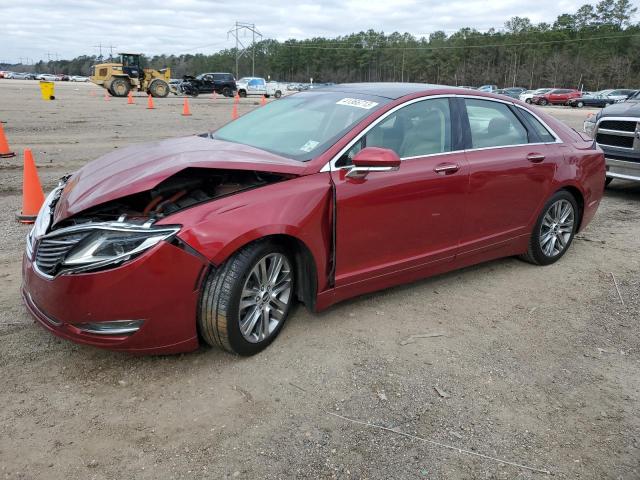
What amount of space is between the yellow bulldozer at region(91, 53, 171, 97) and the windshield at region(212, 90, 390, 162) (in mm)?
30831

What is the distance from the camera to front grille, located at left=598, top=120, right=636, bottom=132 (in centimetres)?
774

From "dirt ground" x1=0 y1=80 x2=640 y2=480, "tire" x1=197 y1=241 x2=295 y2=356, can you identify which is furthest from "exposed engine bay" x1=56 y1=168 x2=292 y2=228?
"dirt ground" x1=0 y1=80 x2=640 y2=480

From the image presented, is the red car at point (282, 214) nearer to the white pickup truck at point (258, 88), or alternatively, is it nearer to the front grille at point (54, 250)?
the front grille at point (54, 250)

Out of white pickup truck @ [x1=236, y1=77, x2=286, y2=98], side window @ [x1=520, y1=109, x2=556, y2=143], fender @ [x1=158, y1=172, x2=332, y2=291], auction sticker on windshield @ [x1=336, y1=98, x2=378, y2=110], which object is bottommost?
fender @ [x1=158, y1=172, x2=332, y2=291]

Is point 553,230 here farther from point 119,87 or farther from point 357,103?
point 119,87

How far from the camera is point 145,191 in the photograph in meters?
2.95

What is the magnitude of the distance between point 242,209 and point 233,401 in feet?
3.47

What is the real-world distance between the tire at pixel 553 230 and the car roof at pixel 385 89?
5.24ft

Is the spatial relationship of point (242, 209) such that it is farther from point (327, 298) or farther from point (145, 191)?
point (327, 298)

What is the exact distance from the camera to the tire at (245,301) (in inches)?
115

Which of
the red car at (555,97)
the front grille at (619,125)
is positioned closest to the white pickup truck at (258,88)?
the red car at (555,97)

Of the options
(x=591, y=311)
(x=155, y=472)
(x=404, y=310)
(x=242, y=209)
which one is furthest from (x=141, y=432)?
(x=591, y=311)

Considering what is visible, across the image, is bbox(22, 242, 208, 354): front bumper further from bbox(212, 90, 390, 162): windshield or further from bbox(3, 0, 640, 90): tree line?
bbox(3, 0, 640, 90): tree line

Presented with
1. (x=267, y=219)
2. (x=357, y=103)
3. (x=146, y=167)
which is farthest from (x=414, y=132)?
(x=146, y=167)
